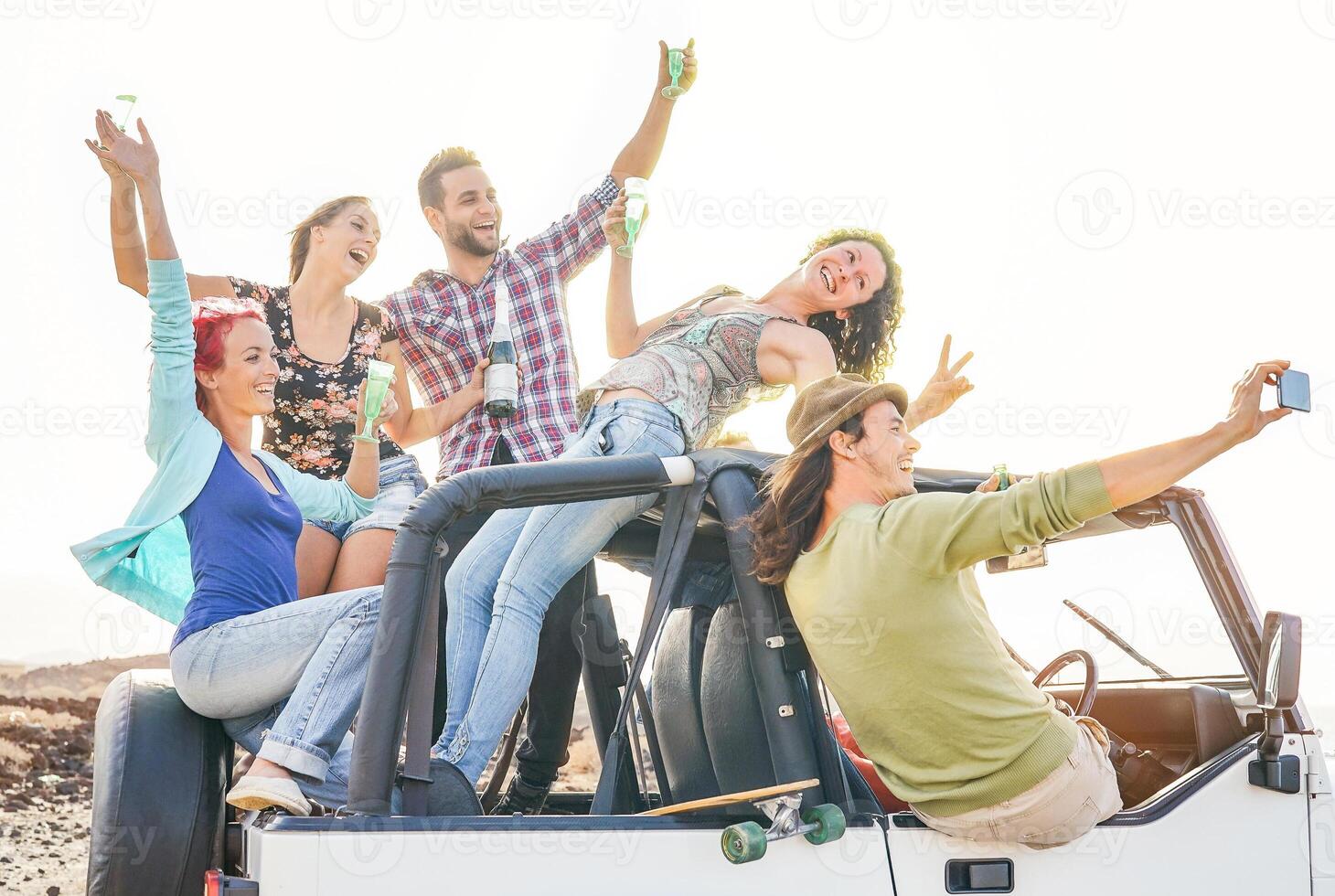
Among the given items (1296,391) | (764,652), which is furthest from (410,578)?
(1296,391)

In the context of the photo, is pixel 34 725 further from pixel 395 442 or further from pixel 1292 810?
pixel 1292 810

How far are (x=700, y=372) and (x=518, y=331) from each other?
1.31m

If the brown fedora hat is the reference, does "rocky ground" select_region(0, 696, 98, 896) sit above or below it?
below

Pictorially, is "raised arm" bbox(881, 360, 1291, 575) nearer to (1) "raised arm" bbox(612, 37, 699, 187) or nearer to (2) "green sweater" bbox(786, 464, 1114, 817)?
(2) "green sweater" bbox(786, 464, 1114, 817)

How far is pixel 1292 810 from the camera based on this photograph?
3.21m

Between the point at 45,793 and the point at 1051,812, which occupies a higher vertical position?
the point at 1051,812

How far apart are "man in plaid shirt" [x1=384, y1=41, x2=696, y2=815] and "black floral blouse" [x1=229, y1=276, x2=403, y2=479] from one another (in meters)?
0.35

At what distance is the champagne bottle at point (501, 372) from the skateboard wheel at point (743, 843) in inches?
86.4

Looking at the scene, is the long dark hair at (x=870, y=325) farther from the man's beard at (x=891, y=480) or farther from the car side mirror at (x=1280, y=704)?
the car side mirror at (x=1280, y=704)

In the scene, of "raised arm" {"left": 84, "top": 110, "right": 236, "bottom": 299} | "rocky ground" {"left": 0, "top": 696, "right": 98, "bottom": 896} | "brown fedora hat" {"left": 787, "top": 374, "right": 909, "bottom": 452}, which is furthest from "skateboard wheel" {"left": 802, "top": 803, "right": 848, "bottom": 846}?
"rocky ground" {"left": 0, "top": 696, "right": 98, "bottom": 896}

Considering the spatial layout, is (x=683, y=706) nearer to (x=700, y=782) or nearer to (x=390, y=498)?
(x=700, y=782)

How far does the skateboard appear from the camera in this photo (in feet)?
8.99

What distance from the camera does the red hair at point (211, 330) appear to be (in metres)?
3.57

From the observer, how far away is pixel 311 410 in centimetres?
452
